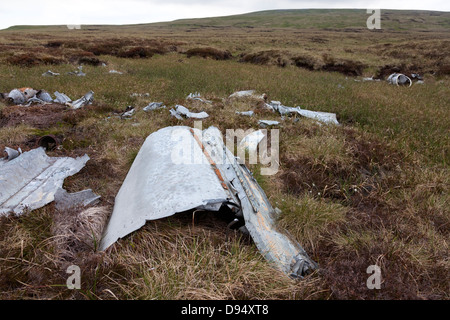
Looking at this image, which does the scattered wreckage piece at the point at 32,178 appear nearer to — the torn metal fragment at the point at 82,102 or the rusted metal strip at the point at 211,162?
the rusted metal strip at the point at 211,162

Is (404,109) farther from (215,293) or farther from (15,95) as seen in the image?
(15,95)

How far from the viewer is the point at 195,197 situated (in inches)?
88.0

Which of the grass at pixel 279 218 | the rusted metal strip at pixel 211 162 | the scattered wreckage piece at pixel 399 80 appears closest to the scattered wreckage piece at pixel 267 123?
the grass at pixel 279 218

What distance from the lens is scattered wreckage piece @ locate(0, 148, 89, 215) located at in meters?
2.96

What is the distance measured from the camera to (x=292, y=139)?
5312mm

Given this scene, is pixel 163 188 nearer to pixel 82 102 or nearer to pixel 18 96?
pixel 82 102

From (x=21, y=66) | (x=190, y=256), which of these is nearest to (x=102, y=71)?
(x=21, y=66)

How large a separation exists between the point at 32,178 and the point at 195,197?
106 inches

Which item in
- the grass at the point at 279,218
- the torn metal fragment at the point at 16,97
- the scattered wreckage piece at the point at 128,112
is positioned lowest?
the grass at the point at 279,218

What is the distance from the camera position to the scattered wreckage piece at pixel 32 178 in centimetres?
296

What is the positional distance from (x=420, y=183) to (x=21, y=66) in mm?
16802

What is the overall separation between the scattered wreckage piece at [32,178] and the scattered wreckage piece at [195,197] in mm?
1017

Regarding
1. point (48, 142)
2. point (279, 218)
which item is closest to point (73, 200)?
point (279, 218)
